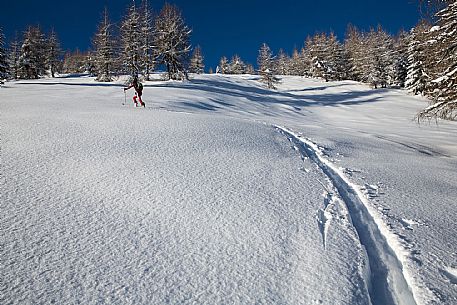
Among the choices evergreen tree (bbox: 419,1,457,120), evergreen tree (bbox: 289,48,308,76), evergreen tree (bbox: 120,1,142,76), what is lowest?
evergreen tree (bbox: 419,1,457,120)

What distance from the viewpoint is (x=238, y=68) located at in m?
81.9

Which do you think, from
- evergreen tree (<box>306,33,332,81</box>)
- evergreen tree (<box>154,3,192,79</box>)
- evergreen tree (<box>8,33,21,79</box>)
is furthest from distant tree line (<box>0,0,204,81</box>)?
evergreen tree (<box>306,33,332,81</box>)

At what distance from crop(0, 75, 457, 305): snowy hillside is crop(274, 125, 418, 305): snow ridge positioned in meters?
0.02

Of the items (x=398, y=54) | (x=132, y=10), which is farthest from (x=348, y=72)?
(x=132, y=10)

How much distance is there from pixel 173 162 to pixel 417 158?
23.1 ft

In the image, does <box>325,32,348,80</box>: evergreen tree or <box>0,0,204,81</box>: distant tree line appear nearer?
<box>0,0,204,81</box>: distant tree line

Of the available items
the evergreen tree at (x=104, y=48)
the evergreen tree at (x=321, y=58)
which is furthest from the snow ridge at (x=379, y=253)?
the evergreen tree at (x=321, y=58)

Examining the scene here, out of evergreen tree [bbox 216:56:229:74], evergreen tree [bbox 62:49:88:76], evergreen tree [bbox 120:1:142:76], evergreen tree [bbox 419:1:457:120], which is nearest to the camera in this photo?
evergreen tree [bbox 419:1:457:120]

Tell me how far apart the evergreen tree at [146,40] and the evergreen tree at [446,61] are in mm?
26124

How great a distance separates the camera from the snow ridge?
8.71 feet

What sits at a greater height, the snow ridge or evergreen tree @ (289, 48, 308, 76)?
evergreen tree @ (289, 48, 308, 76)

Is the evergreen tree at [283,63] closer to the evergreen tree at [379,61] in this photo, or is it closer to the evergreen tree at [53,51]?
the evergreen tree at [379,61]

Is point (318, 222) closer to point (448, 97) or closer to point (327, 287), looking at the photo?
point (327, 287)

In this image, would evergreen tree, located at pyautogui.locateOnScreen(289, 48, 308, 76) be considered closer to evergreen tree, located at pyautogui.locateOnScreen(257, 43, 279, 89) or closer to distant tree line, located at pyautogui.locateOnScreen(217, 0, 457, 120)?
distant tree line, located at pyautogui.locateOnScreen(217, 0, 457, 120)
